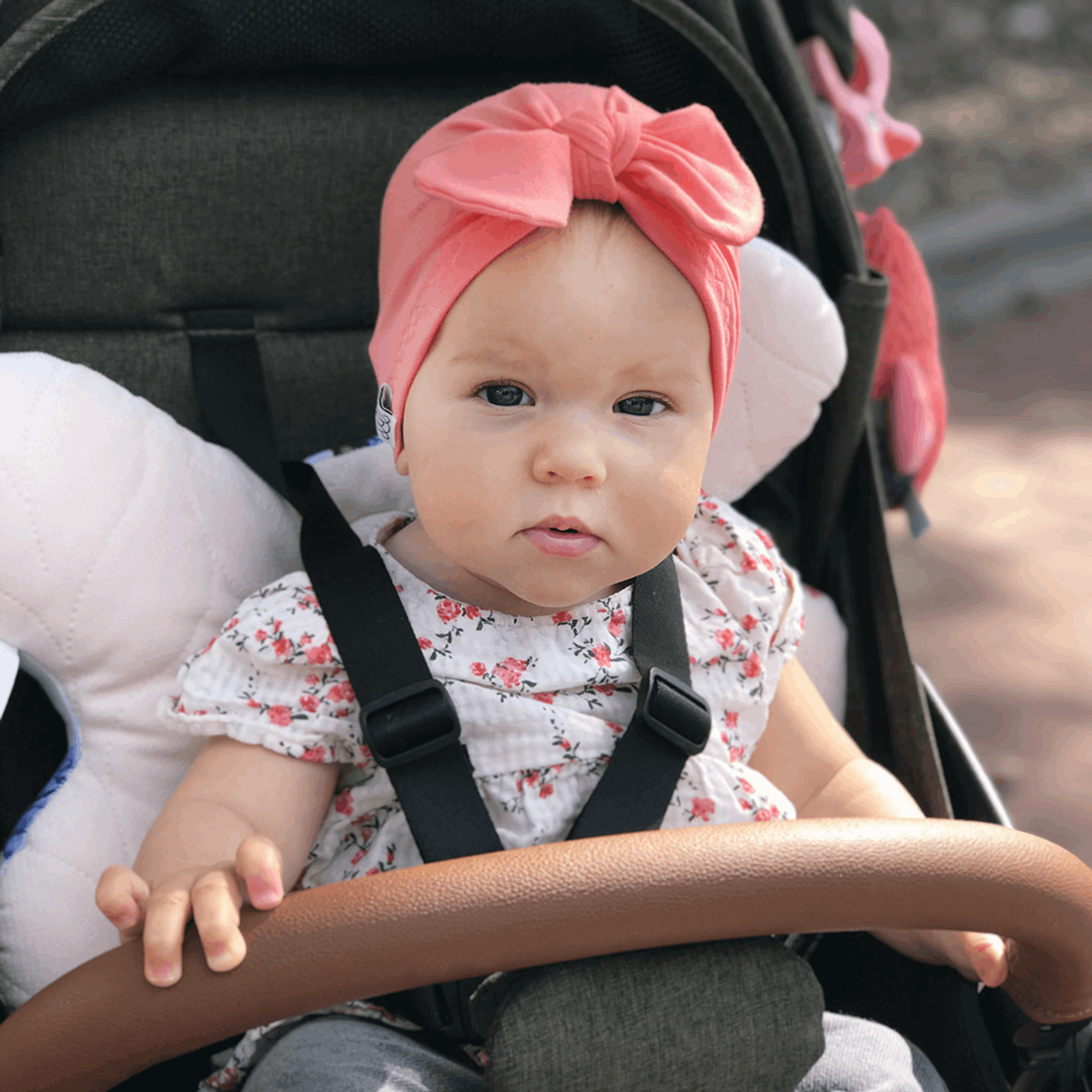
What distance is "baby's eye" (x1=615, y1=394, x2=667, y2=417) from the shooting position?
0.74 meters

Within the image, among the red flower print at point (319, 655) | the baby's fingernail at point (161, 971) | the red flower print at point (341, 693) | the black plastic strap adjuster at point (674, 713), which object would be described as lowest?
the black plastic strap adjuster at point (674, 713)

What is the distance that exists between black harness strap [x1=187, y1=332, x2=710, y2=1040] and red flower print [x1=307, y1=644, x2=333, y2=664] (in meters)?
0.02

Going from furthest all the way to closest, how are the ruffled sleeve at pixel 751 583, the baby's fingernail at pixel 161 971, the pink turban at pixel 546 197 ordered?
1. the ruffled sleeve at pixel 751 583
2. the pink turban at pixel 546 197
3. the baby's fingernail at pixel 161 971

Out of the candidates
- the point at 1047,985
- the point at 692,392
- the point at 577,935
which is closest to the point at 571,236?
the point at 692,392

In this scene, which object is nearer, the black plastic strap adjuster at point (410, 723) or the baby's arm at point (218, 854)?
the baby's arm at point (218, 854)

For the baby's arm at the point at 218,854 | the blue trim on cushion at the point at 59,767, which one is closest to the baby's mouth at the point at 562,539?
the baby's arm at the point at 218,854

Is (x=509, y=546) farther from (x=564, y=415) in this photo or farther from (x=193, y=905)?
(x=193, y=905)

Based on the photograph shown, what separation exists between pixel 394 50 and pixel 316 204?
0.46 ft

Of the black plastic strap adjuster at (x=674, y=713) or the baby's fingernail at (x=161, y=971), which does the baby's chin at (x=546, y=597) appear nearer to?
the black plastic strap adjuster at (x=674, y=713)

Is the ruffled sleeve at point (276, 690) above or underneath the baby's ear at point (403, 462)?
underneath

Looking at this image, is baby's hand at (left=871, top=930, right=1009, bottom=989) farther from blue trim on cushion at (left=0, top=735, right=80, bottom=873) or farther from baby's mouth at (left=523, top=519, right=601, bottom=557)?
blue trim on cushion at (left=0, top=735, right=80, bottom=873)

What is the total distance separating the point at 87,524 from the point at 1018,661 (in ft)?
5.92

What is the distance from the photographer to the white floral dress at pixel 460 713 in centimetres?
79

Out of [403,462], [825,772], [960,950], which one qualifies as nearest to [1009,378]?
[825,772]
